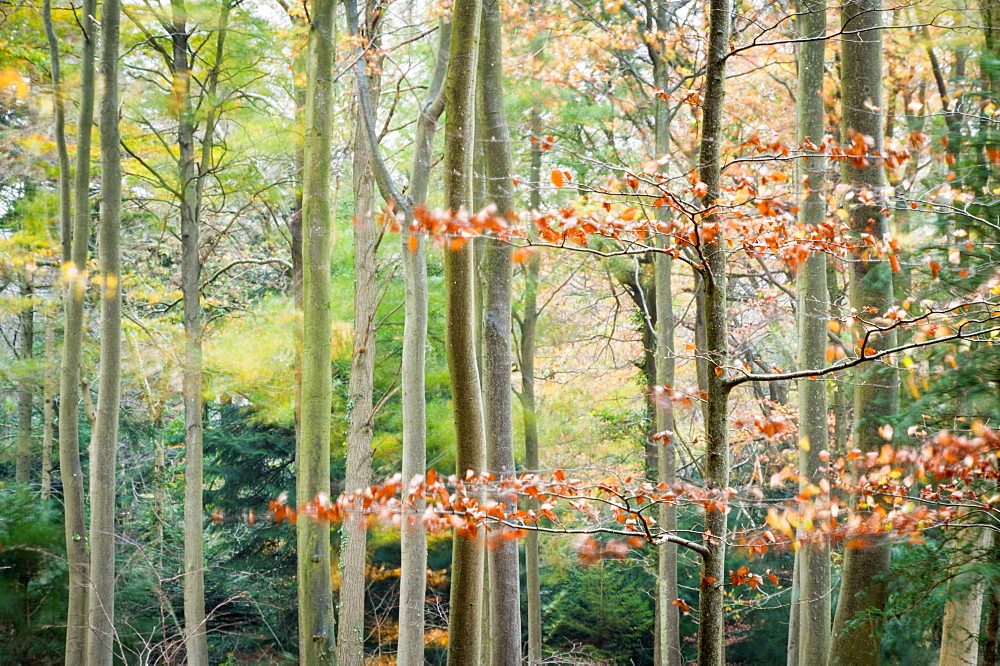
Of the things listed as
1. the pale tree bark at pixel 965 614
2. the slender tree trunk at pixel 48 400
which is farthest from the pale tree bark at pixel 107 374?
the pale tree bark at pixel 965 614

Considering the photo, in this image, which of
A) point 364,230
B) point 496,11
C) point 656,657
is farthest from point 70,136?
point 656,657

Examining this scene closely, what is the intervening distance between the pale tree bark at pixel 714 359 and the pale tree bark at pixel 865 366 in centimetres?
181

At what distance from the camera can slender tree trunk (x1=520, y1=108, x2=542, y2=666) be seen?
29.8 ft

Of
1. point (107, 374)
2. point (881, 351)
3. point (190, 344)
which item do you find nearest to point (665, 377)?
point (190, 344)

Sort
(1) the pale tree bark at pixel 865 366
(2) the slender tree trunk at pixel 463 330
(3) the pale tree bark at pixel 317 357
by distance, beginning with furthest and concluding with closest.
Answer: (1) the pale tree bark at pixel 865 366, (3) the pale tree bark at pixel 317 357, (2) the slender tree trunk at pixel 463 330

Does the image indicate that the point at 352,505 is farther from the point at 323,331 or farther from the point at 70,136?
the point at 70,136

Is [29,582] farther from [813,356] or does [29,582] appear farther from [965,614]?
[965,614]

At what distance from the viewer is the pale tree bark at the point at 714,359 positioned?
281cm

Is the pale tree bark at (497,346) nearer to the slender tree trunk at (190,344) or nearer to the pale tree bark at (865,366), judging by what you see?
the pale tree bark at (865,366)

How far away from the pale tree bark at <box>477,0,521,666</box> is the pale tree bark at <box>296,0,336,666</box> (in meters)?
1.04

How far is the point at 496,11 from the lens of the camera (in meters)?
5.10

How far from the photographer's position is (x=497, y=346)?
16.8ft

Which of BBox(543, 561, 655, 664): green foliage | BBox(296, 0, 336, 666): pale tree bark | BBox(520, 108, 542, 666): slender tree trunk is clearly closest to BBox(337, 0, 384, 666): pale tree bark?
BBox(520, 108, 542, 666): slender tree trunk

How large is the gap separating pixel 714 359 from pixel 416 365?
3420 mm
